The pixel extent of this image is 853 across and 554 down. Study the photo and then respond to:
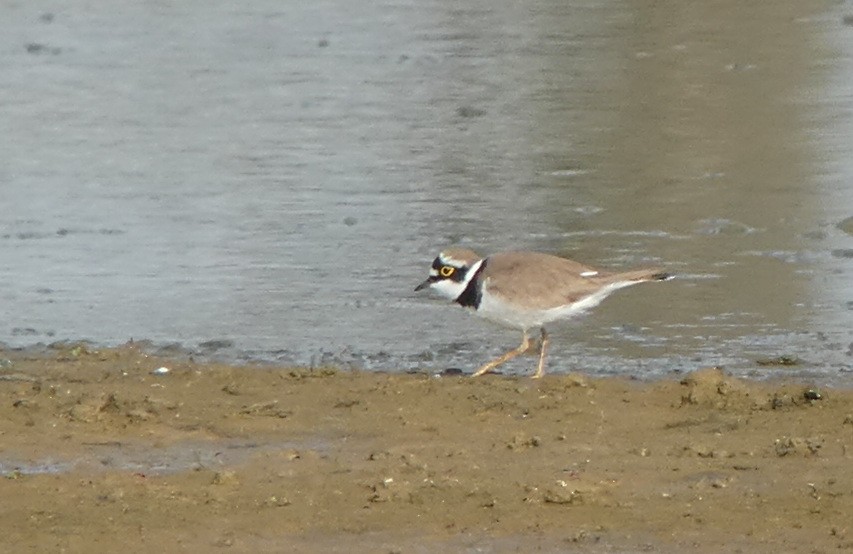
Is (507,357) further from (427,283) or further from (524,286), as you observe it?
(427,283)

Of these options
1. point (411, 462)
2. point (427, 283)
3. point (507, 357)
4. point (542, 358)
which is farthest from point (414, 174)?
point (411, 462)

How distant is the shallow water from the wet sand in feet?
2.81

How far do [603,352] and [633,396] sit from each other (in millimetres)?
1115

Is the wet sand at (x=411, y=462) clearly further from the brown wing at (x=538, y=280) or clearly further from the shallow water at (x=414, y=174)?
the shallow water at (x=414, y=174)

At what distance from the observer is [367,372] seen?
8555 millimetres

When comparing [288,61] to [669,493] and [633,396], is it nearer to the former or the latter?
[633,396]

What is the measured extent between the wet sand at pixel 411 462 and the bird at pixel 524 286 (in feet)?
1.44

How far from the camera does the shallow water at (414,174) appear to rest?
9.50 m

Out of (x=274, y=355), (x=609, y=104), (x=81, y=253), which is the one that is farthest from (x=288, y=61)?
(x=274, y=355)

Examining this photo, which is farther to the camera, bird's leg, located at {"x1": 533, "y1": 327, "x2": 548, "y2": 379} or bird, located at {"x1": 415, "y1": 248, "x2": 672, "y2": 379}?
bird, located at {"x1": 415, "y1": 248, "x2": 672, "y2": 379}

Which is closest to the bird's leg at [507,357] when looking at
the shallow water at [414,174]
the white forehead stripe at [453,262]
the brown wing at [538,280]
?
the shallow water at [414,174]

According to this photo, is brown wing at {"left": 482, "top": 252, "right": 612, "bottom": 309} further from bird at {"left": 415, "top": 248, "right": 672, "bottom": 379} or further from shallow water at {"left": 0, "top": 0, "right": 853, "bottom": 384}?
shallow water at {"left": 0, "top": 0, "right": 853, "bottom": 384}

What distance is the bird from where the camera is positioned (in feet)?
28.6

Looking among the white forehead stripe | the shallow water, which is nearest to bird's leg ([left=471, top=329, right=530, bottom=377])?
the shallow water
